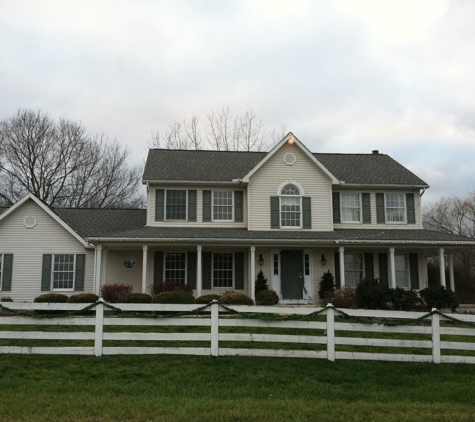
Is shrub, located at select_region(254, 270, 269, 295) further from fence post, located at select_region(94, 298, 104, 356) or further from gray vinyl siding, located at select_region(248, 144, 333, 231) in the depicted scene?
fence post, located at select_region(94, 298, 104, 356)

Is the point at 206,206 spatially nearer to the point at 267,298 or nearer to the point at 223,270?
the point at 223,270

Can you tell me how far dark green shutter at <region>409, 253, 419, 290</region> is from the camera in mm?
21547

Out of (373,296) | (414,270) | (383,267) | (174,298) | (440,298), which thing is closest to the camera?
(174,298)

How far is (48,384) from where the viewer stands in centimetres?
784

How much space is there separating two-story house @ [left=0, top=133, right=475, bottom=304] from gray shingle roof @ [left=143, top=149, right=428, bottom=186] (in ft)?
0.35

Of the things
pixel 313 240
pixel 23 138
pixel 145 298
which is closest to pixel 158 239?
pixel 145 298

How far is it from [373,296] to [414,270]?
4739 millimetres

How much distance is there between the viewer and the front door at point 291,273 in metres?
20.7

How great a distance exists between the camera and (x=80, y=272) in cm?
2055

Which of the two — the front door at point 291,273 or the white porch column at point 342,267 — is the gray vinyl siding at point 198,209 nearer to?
the front door at point 291,273

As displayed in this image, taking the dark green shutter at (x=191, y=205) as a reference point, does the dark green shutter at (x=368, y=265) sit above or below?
below

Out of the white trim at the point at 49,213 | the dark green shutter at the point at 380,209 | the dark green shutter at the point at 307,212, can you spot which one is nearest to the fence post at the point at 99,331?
the white trim at the point at 49,213

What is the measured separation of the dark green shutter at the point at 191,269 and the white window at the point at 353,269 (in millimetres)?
6795

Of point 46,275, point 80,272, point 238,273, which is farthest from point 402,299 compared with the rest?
point 46,275
